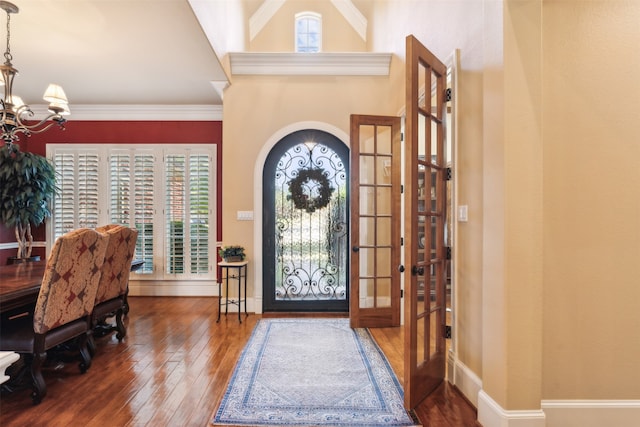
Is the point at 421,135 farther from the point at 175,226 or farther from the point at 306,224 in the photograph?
the point at 175,226

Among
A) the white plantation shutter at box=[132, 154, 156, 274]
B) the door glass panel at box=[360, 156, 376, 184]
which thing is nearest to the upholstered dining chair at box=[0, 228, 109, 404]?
the white plantation shutter at box=[132, 154, 156, 274]

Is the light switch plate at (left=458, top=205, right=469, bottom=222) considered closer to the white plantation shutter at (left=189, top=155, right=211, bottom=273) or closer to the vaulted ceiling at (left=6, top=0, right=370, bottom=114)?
the vaulted ceiling at (left=6, top=0, right=370, bottom=114)

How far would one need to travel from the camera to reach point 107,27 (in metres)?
2.93

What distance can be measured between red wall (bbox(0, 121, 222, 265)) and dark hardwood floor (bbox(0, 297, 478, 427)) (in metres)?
2.01

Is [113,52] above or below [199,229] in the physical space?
above

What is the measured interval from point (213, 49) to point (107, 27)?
0.94 meters

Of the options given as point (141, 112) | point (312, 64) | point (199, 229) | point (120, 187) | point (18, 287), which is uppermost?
point (312, 64)

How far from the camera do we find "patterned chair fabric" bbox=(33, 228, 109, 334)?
7.07 ft

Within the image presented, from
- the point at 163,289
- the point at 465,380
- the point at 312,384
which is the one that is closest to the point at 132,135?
the point at 163,289

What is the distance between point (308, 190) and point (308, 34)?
111 inches

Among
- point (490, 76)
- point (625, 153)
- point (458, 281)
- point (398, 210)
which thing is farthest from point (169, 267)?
point (625, 153)

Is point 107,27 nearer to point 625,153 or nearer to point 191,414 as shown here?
point 191,414

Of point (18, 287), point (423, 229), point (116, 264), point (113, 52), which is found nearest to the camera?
point (18, 287)

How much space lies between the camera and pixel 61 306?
7.43 ft
